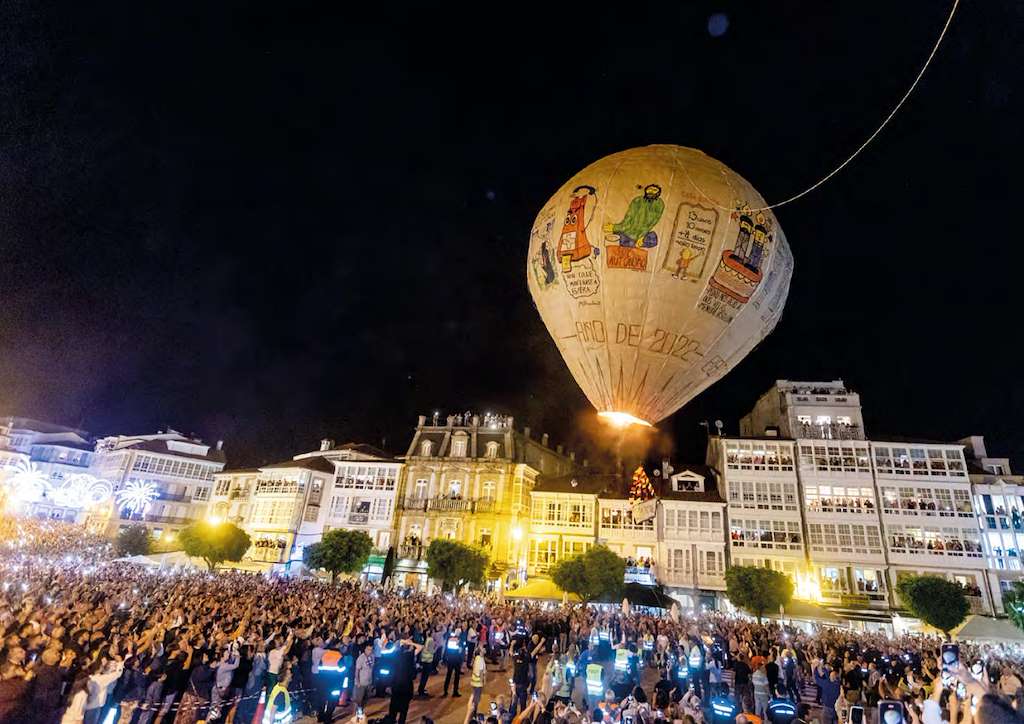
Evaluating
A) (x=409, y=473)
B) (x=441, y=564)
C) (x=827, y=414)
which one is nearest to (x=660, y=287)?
(x=441, y=564)

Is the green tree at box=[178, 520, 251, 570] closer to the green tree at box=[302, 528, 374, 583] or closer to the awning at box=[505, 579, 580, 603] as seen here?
the green tree at box=[302, 528, 374, 583]

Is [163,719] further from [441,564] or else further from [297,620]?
[441,564]

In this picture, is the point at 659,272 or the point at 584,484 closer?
the point at 659,272

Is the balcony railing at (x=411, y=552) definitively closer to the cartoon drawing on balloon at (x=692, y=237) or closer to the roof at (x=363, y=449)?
the roof at (x=363, y=449)

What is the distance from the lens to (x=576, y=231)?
12.0 m

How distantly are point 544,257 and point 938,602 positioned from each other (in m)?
30.9

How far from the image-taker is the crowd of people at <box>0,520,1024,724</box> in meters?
6.73

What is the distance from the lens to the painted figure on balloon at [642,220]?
1131cm

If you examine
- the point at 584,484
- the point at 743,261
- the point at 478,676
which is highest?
the point at 584,484

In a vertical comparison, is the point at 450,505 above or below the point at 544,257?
below

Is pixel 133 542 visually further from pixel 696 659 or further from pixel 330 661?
pixel 696 659

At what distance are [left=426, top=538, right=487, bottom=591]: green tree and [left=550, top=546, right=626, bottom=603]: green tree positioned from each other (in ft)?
20.6

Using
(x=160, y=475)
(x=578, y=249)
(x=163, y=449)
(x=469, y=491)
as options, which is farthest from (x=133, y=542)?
(x=578, y=249)

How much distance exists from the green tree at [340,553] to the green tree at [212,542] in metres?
5.46
